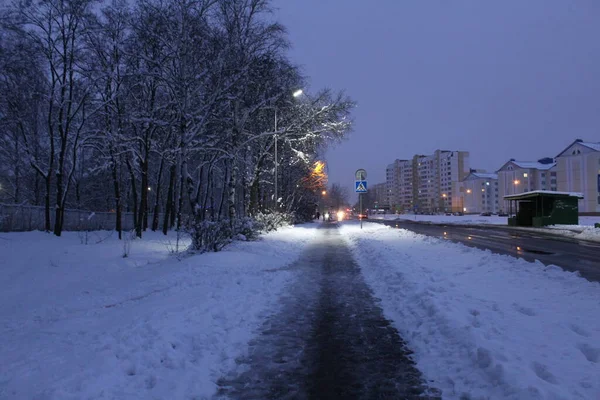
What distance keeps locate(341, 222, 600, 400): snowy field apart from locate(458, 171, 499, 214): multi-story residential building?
451 ft

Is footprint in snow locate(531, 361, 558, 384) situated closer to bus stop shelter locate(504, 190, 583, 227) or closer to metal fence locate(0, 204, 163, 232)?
metal fence locate(0, 204, 163, 232)

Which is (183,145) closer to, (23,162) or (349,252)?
(349,252)

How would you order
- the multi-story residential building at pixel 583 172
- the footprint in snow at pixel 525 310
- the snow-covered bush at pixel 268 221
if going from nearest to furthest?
1. the footprint in snow at pixel 525 310
2. the snow-covered bush at pixel 268 221
3. the multi-story residential building at pixel 583 172

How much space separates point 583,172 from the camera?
71625mm

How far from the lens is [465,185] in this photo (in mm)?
145000

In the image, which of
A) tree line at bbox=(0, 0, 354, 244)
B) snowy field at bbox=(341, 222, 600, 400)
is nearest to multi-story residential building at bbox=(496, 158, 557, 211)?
tree line at bbox=(0, 0, 354, 244)

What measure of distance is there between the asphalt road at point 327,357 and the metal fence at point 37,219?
62.4ft

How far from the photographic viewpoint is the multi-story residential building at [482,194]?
137000 millimetres

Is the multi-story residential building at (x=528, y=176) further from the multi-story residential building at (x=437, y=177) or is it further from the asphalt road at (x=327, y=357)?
the asphalt road at (x=327, y=357)

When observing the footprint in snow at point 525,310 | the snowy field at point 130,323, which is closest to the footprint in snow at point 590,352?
the footprint in snow at point 525,310

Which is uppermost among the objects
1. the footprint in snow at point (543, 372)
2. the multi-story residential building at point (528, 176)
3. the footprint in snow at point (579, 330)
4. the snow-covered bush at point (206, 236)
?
the multi-story residential building at point (528, 176)

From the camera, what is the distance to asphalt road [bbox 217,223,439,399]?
153 inches

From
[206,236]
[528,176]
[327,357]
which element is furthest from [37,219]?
[528,176]

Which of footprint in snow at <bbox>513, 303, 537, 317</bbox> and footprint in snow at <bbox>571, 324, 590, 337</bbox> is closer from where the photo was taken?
footprint in snow at <bbox>571, 324, 590, 337</bbox>
